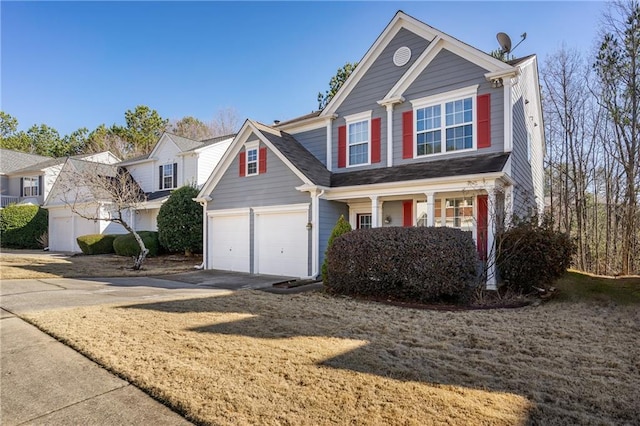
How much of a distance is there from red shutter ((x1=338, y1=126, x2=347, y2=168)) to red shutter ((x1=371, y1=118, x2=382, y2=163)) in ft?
3.75

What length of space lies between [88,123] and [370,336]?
49426 millimetres

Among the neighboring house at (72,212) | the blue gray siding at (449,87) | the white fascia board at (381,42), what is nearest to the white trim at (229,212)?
the white fascia board at (381,42)

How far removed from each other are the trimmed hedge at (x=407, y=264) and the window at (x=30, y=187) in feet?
101

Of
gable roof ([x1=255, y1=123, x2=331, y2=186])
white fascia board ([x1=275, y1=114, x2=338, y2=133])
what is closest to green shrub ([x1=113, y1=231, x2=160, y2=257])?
white fascia board ([x1=275, y1=114, x2=338, y2=133])

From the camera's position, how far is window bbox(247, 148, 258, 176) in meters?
13.5

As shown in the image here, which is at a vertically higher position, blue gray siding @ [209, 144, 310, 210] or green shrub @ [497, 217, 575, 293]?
blue gray siding @ [209, 144, 310, 210]

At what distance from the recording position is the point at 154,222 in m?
22.4

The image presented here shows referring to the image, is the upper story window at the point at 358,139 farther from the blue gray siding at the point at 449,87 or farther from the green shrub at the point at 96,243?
the green shrub at the point at 96,243

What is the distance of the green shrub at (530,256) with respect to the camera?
8.94 metres

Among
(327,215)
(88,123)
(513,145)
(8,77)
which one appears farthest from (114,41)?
(88,123)

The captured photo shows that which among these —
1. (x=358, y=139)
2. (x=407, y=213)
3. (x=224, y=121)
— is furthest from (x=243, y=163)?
(x=224, y=121)

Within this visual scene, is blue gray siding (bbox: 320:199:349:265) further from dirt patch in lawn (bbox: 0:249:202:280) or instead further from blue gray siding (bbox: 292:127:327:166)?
dirt patch in lawn (bbox: 0:249:202:280)

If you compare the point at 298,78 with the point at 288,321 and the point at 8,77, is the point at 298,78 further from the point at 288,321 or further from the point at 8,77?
the point at 288,321

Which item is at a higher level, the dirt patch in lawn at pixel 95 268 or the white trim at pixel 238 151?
the white trim at pixel 238 151
